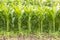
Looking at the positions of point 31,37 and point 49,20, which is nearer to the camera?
point 31,37

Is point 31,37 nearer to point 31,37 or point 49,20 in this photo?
point 31,37

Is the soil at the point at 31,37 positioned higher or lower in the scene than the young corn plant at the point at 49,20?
lower

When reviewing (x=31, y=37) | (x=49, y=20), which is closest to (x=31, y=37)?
(x=31, y=37)

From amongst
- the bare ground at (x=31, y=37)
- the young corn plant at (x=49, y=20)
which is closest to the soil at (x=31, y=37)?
the bare ground at (x=31, y=37)

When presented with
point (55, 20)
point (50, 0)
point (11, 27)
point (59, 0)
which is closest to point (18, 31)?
point (11, 27)

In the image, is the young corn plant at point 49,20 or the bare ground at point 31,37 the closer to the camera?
the bare ground at point 31,37

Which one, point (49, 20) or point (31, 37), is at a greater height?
point (49, 20)

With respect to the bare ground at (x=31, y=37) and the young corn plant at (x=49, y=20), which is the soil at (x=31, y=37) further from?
the young corn plant at (x=49, y=20)

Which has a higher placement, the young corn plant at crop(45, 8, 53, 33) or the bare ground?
the young corn plant at crop(45, 8, 53, 33)

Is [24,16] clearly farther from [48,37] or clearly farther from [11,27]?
[48,37]

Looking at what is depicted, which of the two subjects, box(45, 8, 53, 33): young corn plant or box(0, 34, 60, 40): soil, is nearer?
box(0, 34, 60, 40): soil

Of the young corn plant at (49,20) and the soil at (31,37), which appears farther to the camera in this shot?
the young corn plant at (49,20)

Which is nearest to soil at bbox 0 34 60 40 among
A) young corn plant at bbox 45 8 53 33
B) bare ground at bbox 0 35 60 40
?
bare ground at bbox 0 35 60 40

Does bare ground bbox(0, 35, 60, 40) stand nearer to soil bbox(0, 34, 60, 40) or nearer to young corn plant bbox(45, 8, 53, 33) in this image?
soil bbox(0, 34, 60, 40)
